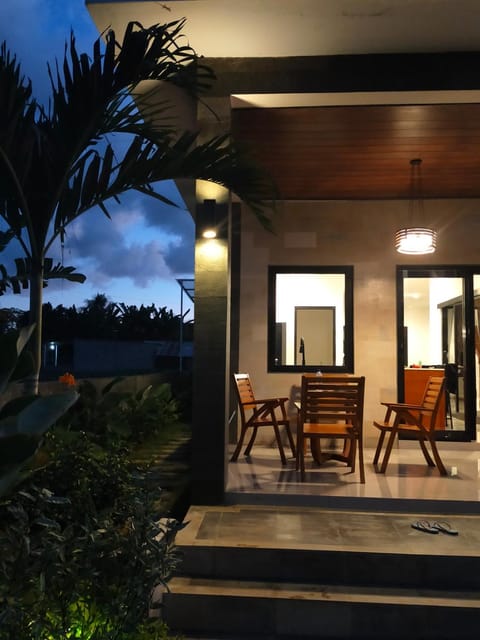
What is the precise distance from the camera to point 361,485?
13.5 feet

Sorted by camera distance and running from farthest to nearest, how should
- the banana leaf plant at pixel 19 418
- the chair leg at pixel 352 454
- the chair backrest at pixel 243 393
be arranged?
1. the chair backrest at pixel 243 393
2. the chair leg at pixel 352 454
3. the banana leaf plant at pixel 19 418

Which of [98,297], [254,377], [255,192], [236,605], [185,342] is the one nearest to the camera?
[236,605]

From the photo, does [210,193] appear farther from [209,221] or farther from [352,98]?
[352,98]

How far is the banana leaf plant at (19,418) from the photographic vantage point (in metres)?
1.28

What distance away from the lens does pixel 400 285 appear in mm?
6184

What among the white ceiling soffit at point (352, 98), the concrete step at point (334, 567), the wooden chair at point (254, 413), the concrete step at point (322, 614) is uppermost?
the white ceiling soffit at point (352, 98)

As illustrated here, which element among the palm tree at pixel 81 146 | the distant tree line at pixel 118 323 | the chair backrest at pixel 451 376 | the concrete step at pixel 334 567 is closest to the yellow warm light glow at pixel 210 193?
the palm tree at pixel 81 146

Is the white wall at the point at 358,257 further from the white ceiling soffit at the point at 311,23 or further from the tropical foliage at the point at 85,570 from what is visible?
the tropical foliage at the point at 85,570

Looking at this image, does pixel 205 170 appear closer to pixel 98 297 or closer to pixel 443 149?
pixel 443 149

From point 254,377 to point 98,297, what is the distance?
28.8 metres

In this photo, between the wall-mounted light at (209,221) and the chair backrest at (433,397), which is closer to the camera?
the wall-mounted light at (209,221)

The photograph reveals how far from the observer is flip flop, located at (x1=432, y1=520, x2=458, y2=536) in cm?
319

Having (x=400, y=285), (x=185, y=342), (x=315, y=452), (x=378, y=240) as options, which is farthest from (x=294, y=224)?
(x=185, y=342)

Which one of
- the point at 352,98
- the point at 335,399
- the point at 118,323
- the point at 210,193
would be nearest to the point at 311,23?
the point at 352,98
